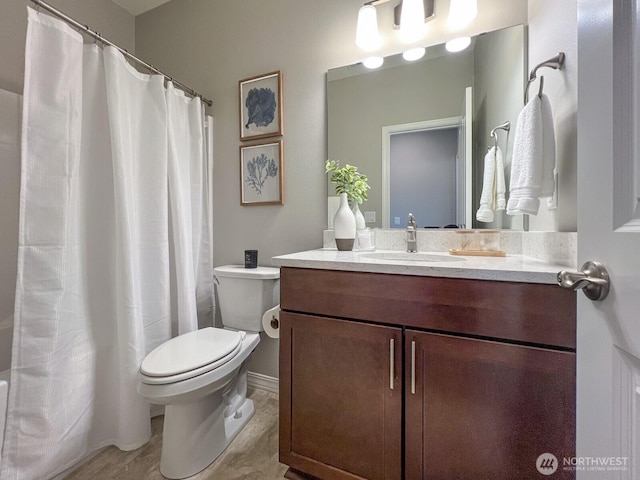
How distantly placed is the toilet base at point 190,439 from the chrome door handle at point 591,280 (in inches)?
53.6

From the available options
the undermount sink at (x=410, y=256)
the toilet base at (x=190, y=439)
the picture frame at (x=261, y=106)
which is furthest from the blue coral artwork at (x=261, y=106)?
the toilet base at (x=190, y=439)

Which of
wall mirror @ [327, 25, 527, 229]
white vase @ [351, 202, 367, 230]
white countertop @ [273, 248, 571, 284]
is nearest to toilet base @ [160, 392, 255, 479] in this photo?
white countertop @ [273, 248, 571, 284]

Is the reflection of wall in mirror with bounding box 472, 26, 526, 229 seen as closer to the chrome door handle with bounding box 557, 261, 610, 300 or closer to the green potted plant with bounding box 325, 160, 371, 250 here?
the green potted plant with bounding box 325, 160, 371, 250

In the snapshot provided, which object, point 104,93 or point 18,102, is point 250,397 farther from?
point 18,102

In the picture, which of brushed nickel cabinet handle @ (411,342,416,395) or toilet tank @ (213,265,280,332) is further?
toilet tank @ (213,265,280,332)

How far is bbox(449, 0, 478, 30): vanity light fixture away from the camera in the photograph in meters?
1.25

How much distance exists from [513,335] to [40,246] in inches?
64.7

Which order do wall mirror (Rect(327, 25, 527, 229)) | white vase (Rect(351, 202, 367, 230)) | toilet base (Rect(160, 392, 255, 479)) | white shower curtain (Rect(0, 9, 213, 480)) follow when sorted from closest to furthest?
white shower curtain (Rect(0, 9, 213, 480)), toilet base (Rect(160, 392, 255, 479)), wall mirror (Rect(327, 25, 527, 229)), white vase (Rect(351, 202, 367, 230))

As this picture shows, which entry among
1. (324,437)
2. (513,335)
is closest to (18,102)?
(324,437)

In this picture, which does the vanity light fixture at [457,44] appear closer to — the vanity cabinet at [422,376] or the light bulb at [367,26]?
the light bulb at [367,26]

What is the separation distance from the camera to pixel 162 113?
148cm

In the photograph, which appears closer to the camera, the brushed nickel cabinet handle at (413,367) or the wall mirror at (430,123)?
the brushed nickel cabinet handle at (413,367)

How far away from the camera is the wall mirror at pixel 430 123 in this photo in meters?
1.26

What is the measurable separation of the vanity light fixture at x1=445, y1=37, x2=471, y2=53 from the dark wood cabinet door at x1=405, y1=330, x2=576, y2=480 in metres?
1.31
